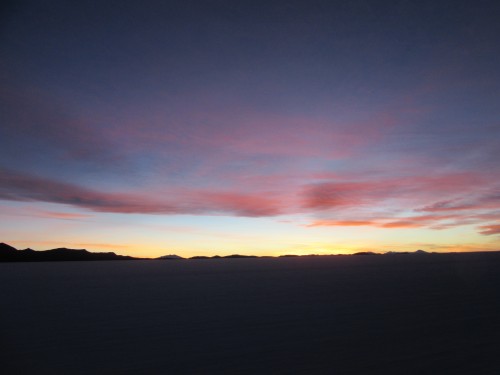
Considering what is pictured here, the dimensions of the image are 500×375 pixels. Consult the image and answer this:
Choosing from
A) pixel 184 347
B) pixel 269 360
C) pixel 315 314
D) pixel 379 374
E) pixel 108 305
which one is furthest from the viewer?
pixel 108 305

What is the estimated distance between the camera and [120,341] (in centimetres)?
2577

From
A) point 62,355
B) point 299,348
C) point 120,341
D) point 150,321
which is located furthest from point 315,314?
point 62,355

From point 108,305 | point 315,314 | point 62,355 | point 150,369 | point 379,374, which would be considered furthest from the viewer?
point 108,305

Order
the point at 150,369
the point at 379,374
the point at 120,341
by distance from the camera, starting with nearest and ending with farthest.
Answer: the point at 379,374
the point at 150,369
the point at 120,341

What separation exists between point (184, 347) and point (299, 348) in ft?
28.7

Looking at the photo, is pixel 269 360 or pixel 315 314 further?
pixel 315 314

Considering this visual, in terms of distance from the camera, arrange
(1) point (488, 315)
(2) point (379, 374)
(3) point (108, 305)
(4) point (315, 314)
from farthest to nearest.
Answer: (3) point (108, 305) → (4) point (315, 314) → (1) point (488, 315) → (2) point (379, 374)

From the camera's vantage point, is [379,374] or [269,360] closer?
[379,374]

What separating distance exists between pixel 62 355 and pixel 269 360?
48.9ft

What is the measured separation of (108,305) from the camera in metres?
46.0

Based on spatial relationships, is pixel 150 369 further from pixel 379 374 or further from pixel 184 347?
pixel 379 374

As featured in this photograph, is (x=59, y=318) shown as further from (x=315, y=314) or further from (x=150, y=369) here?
(x=315, y=314)

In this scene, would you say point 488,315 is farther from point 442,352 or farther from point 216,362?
point 216,362

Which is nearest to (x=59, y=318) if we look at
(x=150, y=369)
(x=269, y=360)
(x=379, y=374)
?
(x=150, y=369)
